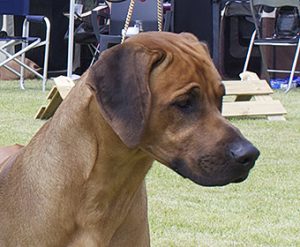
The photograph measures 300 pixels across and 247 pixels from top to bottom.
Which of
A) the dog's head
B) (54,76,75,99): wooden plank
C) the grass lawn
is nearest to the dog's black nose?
the dog's head

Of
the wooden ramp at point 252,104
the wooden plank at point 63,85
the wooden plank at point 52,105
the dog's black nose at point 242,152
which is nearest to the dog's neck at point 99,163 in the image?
the dog's black nose at point 242,152

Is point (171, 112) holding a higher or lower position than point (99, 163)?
higher

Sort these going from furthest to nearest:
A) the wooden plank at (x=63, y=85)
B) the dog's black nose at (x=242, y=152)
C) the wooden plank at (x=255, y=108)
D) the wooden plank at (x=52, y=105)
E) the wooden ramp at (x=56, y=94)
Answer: the wooden plank at (x=255, y=108) < the wooden plank at (x=52, y=105) < the wooden ramp at (x=56, y=94) < the wooden plank at (x=63, y=85) < the dog's black nose at (x=242, y=152)

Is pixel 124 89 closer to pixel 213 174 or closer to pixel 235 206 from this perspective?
pixel 213 174

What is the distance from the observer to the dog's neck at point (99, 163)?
126 inches

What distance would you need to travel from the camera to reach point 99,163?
3.26m

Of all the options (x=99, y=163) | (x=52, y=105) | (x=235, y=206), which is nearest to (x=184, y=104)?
(x=99, y=163)

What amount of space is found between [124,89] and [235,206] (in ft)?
8.94

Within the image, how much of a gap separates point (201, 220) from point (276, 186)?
1086 mm

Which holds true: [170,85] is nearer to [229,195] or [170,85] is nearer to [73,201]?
[73,201]

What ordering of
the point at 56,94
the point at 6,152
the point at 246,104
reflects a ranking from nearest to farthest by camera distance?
the point at 6,152 → the point at 56,94 → the point at 246,104

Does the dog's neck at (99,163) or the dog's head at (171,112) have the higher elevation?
the dog's head at (171,112)

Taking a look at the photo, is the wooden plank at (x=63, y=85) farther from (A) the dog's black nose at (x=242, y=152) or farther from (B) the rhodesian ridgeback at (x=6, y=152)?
(A) the dog's black nose at (x=242, y=152)

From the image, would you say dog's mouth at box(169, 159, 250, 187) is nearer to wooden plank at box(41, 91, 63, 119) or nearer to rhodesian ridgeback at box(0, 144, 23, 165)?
rhodesian ridgeback at box(0, 144, 23, 165)
